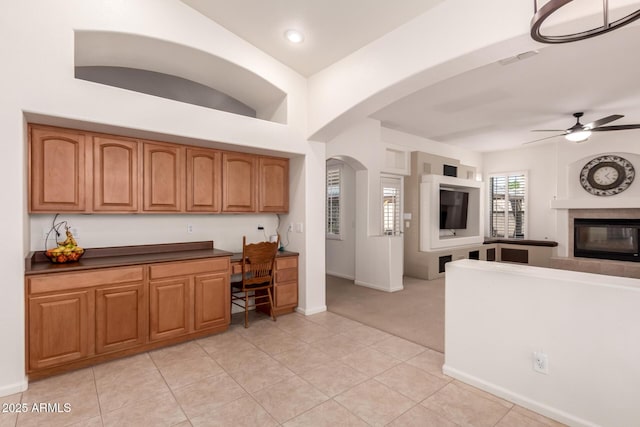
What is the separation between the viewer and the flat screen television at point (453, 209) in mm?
6992

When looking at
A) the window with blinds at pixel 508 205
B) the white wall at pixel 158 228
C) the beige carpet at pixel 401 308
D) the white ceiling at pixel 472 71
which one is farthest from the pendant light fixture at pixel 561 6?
the window with blinds at pixel 508 205

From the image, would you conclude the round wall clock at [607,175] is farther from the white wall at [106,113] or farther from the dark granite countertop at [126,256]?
the dark granite countertop at [126,256]

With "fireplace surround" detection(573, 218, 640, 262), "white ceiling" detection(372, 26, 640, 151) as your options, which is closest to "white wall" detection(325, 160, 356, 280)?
"white ceiling" detection(372, 26, 640, 151)

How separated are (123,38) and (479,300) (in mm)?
3896

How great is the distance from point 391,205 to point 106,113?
16.7 ft

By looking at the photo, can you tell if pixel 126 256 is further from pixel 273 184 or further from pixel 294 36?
pixel 294 36

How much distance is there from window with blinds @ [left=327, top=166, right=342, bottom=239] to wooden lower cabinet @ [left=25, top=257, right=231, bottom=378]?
3.56 metres

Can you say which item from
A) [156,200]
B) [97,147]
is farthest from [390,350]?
[97,147]

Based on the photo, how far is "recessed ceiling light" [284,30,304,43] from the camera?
11.0ft

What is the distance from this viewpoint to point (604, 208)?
6.34 metres

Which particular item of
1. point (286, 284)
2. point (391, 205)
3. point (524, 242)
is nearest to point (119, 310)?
point (286, 284)

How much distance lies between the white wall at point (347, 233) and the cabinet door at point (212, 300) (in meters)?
3.34

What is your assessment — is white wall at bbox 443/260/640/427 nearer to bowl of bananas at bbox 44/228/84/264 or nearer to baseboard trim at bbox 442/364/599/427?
baseboard trim at bbox 442/364/599/427

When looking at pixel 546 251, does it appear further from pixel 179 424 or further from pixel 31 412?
pixel 31 412
